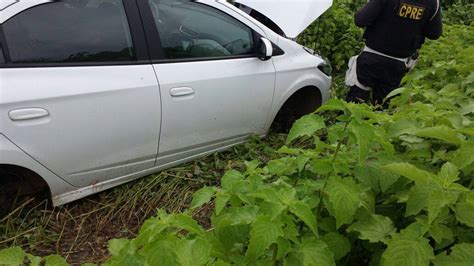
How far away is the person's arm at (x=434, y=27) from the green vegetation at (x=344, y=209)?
111 inches

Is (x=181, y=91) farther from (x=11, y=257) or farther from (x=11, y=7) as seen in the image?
(x=11, y=257)

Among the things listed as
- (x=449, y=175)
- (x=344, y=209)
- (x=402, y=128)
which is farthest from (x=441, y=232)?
(x=402, y=128)

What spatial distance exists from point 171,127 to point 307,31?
392 centimetres

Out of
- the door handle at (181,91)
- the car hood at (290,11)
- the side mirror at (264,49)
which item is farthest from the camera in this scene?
the car hood at (290,11)

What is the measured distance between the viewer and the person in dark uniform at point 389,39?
4.41 metres

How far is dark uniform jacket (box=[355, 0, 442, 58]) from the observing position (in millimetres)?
4379

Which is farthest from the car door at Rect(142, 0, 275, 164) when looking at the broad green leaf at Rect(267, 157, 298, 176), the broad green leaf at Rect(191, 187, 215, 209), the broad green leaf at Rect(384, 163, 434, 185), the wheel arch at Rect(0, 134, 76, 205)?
the broad green leaf at Rect(384, 163, 434, 185)

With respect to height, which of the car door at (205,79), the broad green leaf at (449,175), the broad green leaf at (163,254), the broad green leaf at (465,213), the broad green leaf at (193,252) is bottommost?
the car door at (205,79)

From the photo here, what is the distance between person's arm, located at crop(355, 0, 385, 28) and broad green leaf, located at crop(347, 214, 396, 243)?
3339 millimetres

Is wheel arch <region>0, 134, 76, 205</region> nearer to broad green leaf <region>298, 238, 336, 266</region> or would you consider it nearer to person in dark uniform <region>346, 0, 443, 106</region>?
broad green leaf <region>298, 238, 336, 266</region>


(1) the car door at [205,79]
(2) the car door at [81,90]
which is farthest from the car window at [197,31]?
(2) the car door at [81,90]

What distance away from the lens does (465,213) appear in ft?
4.47

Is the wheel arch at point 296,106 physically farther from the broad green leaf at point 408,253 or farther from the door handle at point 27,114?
the broad green leaf at point 408,253

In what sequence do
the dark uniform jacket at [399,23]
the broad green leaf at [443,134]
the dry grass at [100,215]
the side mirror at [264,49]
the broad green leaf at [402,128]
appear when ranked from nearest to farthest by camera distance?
1. the broad green leaf at [443,134]
2. the broad green leaf at [402,128]
3. the dry grass at [100,215]
4. the side mirror at [264,49]
5. the dark uniform jacket at [399,23]
